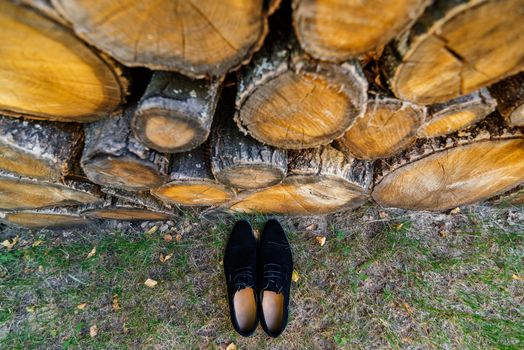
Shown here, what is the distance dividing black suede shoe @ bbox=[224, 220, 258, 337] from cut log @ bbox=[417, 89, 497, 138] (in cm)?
117

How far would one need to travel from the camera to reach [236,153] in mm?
1456

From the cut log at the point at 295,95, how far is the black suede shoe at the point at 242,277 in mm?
1027

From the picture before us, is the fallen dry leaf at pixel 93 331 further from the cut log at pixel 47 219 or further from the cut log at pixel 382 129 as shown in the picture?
the cut log at pixel 382 129

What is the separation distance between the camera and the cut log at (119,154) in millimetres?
1381

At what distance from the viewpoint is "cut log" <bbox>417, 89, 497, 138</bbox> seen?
1.29 meters

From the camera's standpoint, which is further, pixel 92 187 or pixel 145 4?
pixel 92 187

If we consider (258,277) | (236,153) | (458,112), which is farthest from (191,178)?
(458,112)

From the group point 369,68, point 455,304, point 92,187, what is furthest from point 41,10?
point 455,304

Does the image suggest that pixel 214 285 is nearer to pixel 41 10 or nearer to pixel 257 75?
pixel 257 75

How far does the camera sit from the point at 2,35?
1.06 metres

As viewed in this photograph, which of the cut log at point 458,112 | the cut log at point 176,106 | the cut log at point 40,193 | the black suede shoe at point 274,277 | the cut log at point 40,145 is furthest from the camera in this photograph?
the black suede shoe at point 274,277

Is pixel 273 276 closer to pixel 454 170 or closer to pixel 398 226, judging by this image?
pixel 398 226

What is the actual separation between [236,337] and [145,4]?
1.65 metres

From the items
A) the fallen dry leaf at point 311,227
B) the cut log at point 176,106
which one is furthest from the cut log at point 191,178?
the fallen dry leaf at point 311,227
